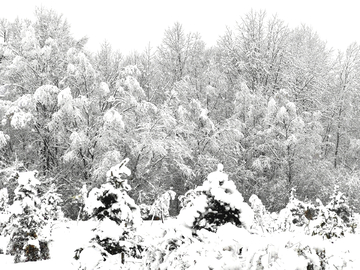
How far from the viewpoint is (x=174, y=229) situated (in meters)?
3.41

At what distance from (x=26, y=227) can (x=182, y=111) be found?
40.1 ft

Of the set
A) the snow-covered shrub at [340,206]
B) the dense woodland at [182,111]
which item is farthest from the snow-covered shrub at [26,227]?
the snow-covered shrub at [340,206]

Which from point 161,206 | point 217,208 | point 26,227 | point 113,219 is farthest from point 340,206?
point 26,227

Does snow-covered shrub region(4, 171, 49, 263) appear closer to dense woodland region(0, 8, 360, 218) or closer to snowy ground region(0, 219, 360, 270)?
snowy ground region(0, 219, 360, 270)

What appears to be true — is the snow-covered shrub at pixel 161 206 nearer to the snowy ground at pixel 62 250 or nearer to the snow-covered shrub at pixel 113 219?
the snowy ground at pixel 62 250

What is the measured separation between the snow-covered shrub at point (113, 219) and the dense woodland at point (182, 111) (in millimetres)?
9597

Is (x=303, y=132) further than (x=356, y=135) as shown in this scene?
No

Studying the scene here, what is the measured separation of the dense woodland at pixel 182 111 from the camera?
679 inches

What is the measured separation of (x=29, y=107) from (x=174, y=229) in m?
15.4

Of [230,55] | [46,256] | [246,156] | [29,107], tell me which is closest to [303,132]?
[246,156]

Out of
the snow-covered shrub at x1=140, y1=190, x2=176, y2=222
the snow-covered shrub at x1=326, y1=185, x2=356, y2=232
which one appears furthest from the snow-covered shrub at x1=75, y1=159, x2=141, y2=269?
the snow-covered shrub at x1=326, y1=185, x2=356, y2=232

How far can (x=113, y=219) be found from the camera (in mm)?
5449

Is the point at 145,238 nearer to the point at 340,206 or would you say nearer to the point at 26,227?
the point at 26,227

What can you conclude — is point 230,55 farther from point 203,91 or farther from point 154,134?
point 154,134
